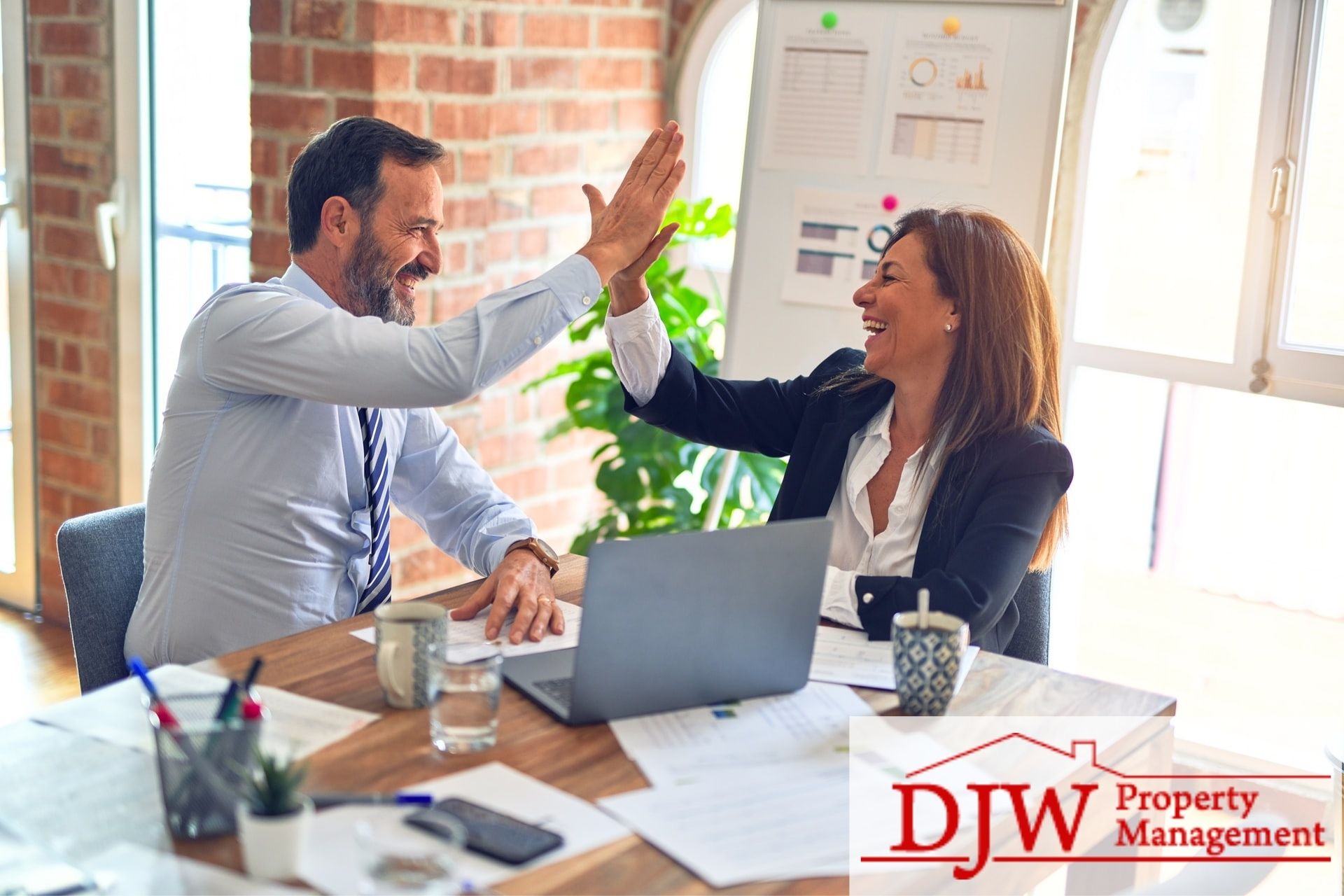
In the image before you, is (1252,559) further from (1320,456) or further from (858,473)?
(858,473)

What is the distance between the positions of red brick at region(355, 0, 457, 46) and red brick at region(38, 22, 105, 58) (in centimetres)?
98

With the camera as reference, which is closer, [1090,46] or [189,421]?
[189,421]

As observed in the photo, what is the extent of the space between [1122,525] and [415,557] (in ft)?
5.69

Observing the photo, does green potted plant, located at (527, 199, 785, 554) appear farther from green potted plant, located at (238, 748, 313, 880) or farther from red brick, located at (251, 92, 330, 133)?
green potted plant, located at (238, 748, 313, 880)

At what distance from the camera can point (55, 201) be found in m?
3.52

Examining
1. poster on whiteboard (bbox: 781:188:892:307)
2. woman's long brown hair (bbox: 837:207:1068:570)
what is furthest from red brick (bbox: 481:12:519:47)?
woman's long brown hair (bbox: 837:207:1068:570)

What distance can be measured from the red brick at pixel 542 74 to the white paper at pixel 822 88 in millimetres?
643

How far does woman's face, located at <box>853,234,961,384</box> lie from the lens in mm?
2066

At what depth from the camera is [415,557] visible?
309cm

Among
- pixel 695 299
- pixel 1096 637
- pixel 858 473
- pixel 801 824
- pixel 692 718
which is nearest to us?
pixel 801 824

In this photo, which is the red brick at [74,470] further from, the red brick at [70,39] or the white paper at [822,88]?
the white paper at [822,88]

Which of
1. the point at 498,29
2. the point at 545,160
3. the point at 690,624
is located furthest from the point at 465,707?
the point at 545,160

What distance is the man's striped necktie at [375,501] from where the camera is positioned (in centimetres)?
196

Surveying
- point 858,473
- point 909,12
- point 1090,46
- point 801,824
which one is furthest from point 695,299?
point 801,824
